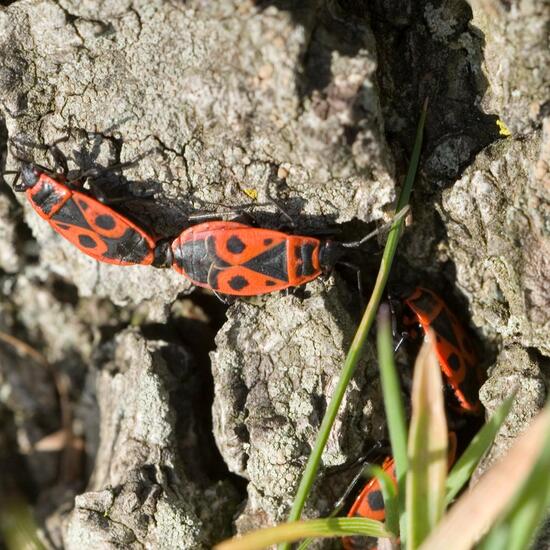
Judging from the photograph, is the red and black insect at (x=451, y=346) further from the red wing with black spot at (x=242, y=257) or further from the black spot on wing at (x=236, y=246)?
the black spot on wing at (x=236, y=246)

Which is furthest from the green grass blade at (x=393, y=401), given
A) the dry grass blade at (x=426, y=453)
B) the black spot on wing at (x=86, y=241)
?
the black spot on wing at (x=86, y=241)

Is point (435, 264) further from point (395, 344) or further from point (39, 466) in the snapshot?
point (39, 466)

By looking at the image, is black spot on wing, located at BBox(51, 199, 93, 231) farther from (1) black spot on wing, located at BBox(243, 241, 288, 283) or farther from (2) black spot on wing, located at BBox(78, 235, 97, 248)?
(1) black spot on wing, located at BBox(243, 241, 288, 283)

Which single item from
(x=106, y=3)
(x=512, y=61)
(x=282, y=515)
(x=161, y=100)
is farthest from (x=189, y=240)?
(x=512, y=61)

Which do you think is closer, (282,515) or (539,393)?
(539,393)

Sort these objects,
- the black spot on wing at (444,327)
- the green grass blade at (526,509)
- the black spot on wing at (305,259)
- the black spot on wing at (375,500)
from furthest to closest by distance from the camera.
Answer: the black spot on wing at (444,327)
the black spot on wing at (375,500)
the black spot on wing at (305,259)
the green grass blade at (526,509)

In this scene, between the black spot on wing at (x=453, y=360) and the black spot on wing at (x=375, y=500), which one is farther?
the black spot on wing at (x=453, y=360)

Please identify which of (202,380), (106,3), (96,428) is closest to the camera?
(106,3)
